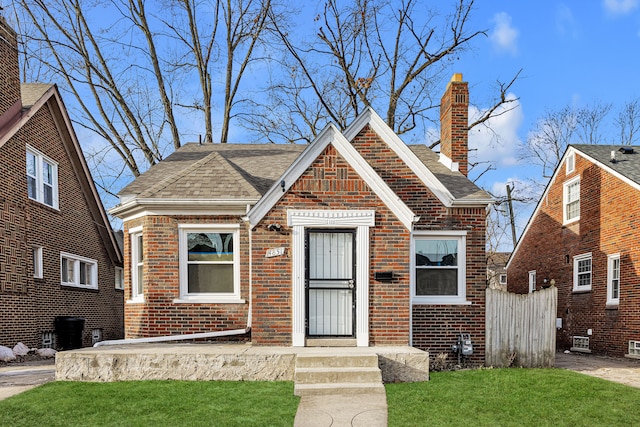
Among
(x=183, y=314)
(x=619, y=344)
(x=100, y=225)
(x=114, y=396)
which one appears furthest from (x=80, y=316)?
(x=619, y=344)

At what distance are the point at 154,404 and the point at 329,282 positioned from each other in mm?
3900

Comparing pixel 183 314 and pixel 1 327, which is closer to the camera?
pixel 183 314

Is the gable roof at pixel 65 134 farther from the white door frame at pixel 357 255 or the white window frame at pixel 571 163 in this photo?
the white window frame at pixel 571 163

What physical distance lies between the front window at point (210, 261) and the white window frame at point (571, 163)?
11960 millimetres

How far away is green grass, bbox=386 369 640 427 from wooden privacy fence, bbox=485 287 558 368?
49.1 inches

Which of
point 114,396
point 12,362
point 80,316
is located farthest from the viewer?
point 80,316

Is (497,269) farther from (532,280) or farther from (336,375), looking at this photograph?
(336,375)

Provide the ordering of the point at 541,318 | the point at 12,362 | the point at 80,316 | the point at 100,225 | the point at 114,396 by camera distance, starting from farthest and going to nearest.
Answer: the point at 100,225, the point at 80,316, the point at 12,362, the point at 541,318, the point at 114,396

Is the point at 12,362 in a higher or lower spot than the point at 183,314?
lower

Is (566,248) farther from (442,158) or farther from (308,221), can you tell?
(308,221)

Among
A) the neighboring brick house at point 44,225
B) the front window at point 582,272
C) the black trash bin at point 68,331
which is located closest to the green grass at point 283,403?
the neighboring brick house at point 44,225

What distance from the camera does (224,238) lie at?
10477 mm

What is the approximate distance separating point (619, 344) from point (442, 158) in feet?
24.1

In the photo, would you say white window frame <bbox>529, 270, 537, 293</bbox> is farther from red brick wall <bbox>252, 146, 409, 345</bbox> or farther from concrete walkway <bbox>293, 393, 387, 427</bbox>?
concrete walkway <bbox>293, 393, 387, 427</bbox>
